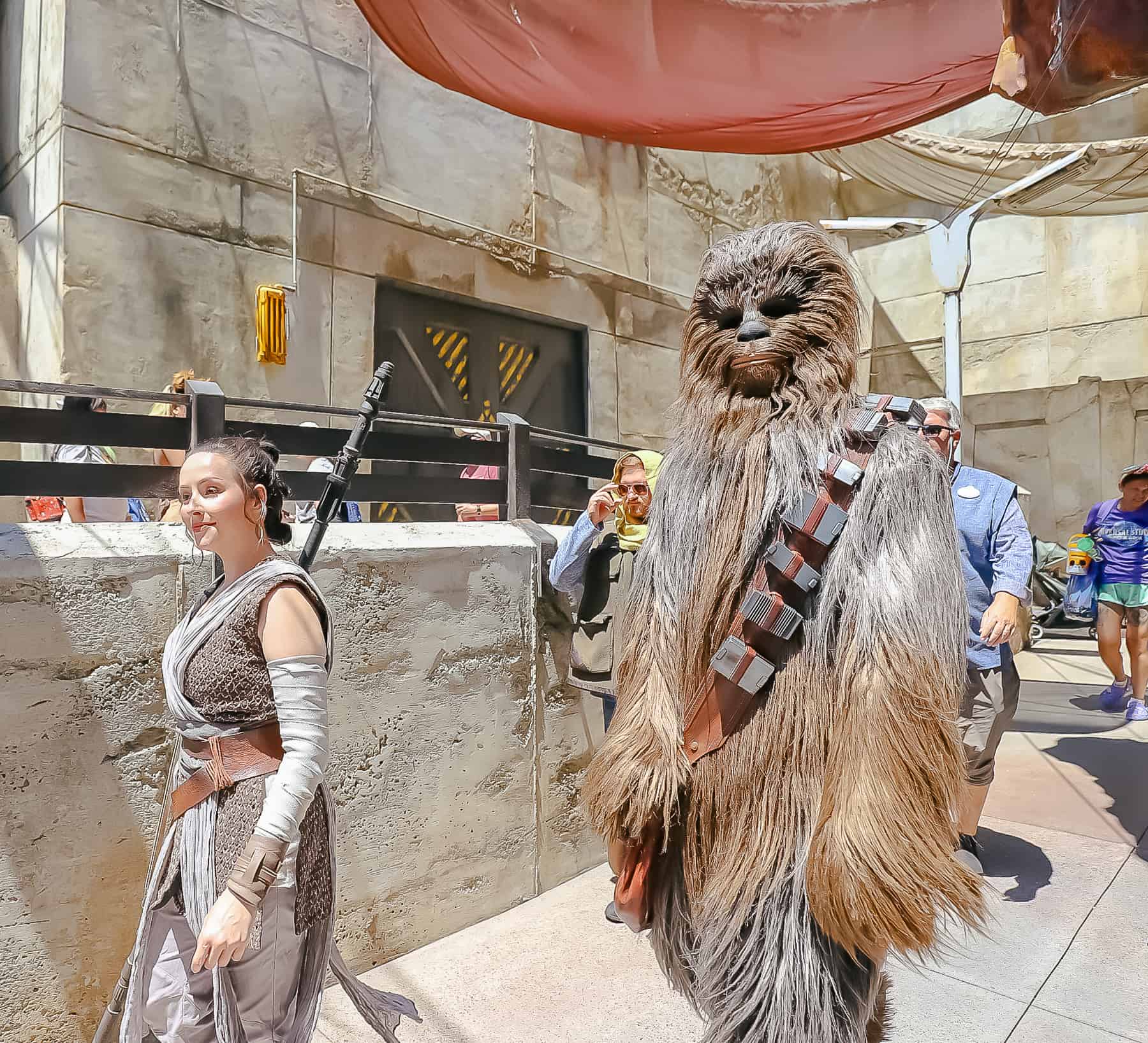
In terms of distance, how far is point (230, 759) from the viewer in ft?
5.57

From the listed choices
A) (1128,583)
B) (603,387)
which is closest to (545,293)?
(603,387)

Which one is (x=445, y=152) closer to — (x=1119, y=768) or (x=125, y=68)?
(x=125, y=68)

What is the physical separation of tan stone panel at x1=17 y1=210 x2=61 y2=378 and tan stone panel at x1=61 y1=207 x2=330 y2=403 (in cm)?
9

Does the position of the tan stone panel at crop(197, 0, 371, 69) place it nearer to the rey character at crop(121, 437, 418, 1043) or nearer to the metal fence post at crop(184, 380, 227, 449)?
the metal fence post at crop(184, 380, 227, 449)

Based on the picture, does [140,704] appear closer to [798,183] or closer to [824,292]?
[824,292]

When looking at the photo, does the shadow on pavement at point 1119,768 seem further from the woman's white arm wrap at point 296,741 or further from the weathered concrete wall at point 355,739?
the woman's white arm wrap at point 296,741

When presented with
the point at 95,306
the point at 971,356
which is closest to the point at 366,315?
the point at 95,306

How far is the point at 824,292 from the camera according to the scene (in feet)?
5.90

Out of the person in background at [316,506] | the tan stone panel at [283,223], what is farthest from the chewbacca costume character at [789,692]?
the tan stone panel at [283,223]

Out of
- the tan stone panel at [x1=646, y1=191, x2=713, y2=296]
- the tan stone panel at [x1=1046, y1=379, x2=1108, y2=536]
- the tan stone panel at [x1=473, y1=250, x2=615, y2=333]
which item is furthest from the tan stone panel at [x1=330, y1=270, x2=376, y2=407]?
the tan stone panel at [x1=1046, y1=379, x2=1108, y2=536]

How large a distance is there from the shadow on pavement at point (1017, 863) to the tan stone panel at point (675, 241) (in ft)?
19.7

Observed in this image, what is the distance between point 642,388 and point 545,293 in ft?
4.92

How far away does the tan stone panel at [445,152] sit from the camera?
6582 mm

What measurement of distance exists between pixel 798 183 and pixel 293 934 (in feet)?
34.0
